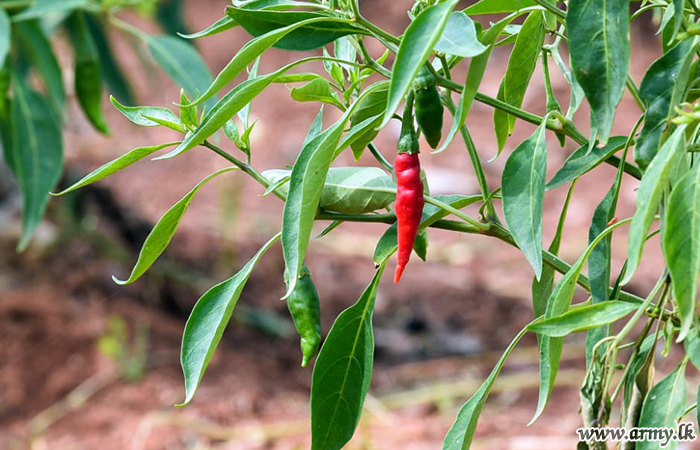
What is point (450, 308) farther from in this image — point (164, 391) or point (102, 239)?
point (102, 239)

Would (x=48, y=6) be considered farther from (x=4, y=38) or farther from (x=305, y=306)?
(x=305, y=306)

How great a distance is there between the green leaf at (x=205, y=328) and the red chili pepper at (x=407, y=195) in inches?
4.5

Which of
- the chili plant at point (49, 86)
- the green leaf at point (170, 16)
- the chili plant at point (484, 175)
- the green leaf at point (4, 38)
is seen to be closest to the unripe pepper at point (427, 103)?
the chili plant at point (484, 175)

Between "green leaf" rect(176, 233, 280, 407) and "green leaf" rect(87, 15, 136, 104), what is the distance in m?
1.70

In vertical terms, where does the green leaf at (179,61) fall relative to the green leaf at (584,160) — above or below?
below

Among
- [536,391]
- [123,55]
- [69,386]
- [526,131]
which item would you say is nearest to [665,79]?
[536,391]

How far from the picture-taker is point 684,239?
0.55 meters

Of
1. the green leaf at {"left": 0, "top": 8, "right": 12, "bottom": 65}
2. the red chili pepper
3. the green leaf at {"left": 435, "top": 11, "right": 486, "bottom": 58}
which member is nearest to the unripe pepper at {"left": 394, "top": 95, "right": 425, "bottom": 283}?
the red chili pepper

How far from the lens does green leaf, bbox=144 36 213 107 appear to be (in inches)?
70.2

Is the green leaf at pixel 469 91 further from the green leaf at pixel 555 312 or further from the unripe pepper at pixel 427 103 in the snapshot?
the green leaf at pixel 555 312

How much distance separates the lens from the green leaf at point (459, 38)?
57 cm

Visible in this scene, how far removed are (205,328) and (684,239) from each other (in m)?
0.40

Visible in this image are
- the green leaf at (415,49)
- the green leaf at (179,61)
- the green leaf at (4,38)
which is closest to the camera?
the green leaf at (415,49)

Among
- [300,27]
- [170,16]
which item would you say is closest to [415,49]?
[300,27]
